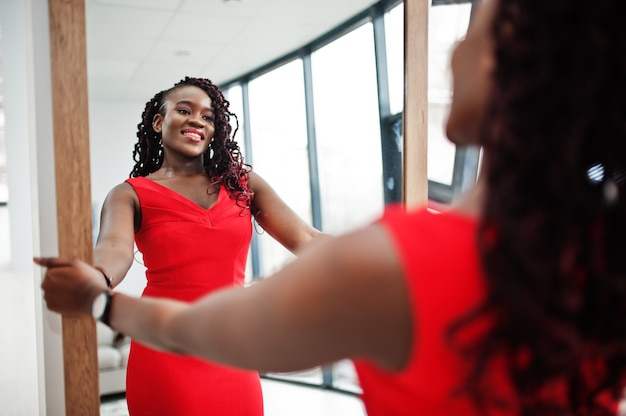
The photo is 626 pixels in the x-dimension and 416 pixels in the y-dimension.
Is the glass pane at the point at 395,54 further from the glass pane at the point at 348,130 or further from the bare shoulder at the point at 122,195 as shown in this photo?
the bare shoulder at the point at 122,195

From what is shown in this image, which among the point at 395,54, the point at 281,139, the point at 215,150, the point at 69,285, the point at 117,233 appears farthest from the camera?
the point at 395,54

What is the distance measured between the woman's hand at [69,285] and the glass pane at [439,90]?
1094mm

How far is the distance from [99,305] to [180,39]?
707 millimetres

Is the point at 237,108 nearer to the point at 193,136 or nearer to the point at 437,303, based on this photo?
the point at 193,136

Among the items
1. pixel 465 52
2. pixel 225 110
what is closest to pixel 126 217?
pixel 225 110

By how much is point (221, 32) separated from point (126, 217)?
0.50 meters

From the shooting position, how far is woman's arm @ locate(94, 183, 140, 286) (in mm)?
1084

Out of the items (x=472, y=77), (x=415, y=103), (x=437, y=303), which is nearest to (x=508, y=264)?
(x=437, y=303)

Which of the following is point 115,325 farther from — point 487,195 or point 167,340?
point 487,195

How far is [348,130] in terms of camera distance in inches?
59.2

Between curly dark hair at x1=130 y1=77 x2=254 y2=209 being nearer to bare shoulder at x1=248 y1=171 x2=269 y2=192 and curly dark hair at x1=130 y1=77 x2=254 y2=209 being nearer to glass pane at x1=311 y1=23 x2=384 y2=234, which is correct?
bare shoulder at x1=248 y1=171 x2=269 y2=192

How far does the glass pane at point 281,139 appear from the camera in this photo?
50.8 inches

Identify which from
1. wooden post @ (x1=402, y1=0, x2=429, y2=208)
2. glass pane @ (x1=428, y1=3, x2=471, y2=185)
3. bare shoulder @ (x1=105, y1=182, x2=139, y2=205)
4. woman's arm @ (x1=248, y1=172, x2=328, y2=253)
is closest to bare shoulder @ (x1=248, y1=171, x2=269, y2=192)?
woman's arm @ (x1=248, y1=172, x2=328, y2=253)

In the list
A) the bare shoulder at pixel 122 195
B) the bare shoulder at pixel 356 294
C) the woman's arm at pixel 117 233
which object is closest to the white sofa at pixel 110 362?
the woman's arm at pixel 117 233
